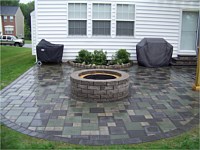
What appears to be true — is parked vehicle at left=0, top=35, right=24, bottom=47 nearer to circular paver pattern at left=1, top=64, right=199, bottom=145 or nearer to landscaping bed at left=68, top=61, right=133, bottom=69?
landscaping bed at left=68, top=61, right=133, bottom=69

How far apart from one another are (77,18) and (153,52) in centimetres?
358

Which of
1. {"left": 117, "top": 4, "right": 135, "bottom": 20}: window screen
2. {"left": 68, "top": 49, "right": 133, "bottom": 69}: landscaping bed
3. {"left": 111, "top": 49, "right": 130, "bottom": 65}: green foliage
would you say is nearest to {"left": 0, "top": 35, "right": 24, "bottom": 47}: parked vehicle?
{"left": 68, "top": 49, "right": 133, "bottom": 69}: landscaping bed

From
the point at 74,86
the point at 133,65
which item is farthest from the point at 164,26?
the point at 74,86

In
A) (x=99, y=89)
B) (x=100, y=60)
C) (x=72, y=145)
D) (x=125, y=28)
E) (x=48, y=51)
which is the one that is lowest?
(x=72, y=145)

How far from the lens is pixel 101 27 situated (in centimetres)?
1027

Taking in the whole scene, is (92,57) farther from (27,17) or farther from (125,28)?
(27,17)

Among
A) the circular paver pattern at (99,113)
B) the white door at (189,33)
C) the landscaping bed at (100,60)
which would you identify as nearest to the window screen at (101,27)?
the landscaping bed at (100,60)

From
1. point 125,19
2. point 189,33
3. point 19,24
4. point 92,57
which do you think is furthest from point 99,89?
point 19,24

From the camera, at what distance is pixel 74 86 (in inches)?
211

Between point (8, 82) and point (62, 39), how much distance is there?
4.03m

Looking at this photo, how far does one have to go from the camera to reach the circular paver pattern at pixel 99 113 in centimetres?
357

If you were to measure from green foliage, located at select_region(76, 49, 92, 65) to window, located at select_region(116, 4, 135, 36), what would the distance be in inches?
67.9

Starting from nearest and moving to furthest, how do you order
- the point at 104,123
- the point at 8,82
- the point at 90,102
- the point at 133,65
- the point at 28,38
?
the point at 104,123 < the point at 90,102 < the point at 8,82 < the point at 133,65 < the point at 28,38

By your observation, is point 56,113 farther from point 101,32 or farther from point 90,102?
point 101,32
